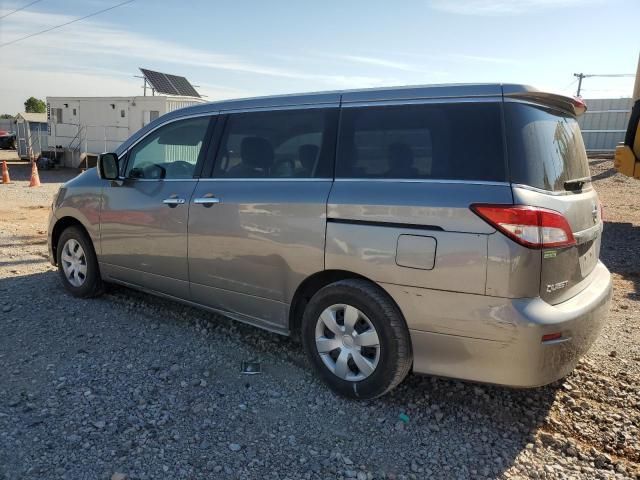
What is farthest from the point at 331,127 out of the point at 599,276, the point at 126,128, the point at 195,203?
the point at 126,128

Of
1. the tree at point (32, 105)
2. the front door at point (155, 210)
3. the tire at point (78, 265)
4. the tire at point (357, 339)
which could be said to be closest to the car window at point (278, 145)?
the front door at point (155, 210)

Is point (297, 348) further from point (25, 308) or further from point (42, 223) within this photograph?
point (42, 223)

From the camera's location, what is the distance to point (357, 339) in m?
3.37

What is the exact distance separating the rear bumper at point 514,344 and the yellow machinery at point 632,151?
8867mm

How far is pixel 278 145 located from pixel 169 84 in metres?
21.5

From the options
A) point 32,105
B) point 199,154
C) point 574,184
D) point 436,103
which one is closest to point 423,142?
point 436,103

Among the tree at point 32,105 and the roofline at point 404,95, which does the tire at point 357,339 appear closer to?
the roofline at point 404,95

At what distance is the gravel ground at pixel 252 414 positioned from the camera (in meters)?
2.85

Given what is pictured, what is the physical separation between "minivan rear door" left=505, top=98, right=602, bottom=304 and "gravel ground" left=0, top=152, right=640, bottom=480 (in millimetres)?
874

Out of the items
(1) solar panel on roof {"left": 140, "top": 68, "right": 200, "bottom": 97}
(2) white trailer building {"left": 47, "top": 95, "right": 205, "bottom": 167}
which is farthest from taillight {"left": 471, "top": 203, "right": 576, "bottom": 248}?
(1) solar panel on roof {"left": 140, "top": 68, "right": 200, "bottom": 97}

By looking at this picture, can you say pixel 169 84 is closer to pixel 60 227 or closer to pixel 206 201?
pixel 60 227

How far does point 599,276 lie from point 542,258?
40.3 inches

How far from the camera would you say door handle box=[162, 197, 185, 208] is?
4293 millimetres

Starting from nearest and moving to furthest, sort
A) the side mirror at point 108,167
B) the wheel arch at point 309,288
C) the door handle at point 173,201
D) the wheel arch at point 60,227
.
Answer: the wheel arch at point 309,288 → the door handle at point 173,201 → the side mirror at point 108,167 → the wheel arch at point 60,227
